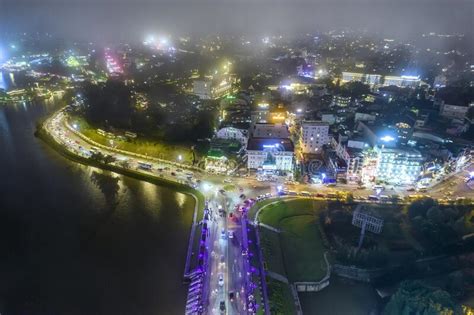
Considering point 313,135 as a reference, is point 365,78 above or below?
above

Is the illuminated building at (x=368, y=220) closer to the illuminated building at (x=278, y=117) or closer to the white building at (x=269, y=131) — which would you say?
the white building at (x=269, y=131)

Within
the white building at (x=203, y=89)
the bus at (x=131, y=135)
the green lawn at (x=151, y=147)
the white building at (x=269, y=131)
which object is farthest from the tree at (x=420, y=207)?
the white building at (x=203, y=89)

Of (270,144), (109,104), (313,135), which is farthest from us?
(109,104)

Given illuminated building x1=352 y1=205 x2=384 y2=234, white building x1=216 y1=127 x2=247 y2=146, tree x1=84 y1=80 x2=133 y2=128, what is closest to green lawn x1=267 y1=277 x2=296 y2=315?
illuminated building x1=352 y1=205 x2=384 y2=234

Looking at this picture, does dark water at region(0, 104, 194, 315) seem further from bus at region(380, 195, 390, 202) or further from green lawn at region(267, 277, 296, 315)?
bus at region(380, 195, 390, 202)

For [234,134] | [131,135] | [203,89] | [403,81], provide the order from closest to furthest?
[234,134]
[131,135]
[203,89]
[403,81]

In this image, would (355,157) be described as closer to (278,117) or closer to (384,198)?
(384,198)

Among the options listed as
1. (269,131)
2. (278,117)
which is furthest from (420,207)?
(278,117)

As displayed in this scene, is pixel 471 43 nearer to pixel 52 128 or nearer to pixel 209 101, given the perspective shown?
pixel 209 101
